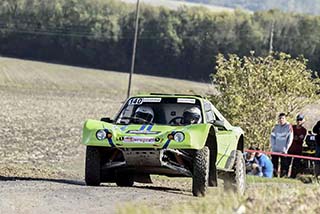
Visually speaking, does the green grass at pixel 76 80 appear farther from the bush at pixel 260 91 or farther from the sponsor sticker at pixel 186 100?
the sponsor sticker at pixel 186 100

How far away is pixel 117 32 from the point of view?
355 ft

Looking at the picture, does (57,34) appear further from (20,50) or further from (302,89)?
(302,89)

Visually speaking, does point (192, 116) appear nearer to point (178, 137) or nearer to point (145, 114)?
point (145, 114)

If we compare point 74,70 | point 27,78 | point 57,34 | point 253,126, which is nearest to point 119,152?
point 253,126

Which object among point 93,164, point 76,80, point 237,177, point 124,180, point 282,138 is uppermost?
point 93,164

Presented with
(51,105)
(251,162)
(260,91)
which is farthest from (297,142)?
(51,105)

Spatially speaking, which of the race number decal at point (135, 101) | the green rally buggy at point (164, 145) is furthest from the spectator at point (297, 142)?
the race number decal at point (135, 101)

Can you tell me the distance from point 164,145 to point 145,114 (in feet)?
4.90

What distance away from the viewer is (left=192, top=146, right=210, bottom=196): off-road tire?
45.1ft

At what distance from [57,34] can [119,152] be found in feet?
309

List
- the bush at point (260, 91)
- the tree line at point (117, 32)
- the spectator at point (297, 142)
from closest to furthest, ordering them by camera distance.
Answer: the spectator at point (297, 142)
the bush at point (260, 91)
the tree line at point (117, 32)

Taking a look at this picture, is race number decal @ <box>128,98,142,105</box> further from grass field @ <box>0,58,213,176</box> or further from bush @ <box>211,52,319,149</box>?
bush @ <box>211,52,319,149</box>

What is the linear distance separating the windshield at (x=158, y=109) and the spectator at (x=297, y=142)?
7.69 meters

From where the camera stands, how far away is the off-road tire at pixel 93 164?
1431 centimetres
